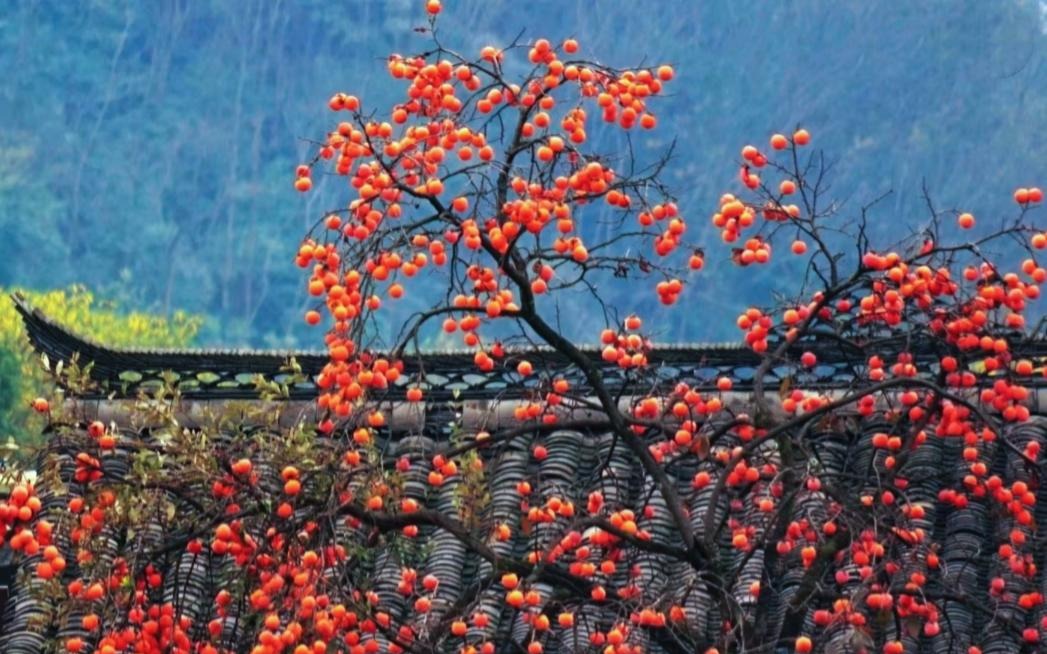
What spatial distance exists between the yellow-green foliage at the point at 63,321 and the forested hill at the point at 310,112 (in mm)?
3377

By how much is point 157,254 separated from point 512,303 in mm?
62465

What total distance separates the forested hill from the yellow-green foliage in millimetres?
3377

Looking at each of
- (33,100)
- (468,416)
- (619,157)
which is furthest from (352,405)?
(33,100)

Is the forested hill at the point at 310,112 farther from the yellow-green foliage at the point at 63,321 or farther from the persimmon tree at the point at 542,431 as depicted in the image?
the persimmon tree at the point at 542,431

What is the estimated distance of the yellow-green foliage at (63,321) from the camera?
52.2 m

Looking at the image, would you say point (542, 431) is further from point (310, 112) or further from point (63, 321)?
point (310, 112)

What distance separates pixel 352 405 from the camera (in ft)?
22.7

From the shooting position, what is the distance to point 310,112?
2852 inches

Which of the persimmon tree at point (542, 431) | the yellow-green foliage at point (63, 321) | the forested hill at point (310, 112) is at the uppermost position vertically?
the forested hill at point (310, 112)

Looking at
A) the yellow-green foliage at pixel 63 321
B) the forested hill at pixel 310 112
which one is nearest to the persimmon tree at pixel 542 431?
the yellow-green foliage at pixel 63 321

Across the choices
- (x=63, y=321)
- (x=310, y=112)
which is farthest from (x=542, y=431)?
(x=310, y=112)

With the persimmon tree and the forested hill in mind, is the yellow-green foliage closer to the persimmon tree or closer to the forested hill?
the forested hill

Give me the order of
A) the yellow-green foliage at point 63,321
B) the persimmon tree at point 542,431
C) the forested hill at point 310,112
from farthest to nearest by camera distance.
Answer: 1. the forested hill at point 310,112
2. the yellow-green foliage at point 63,321
3. the persimmon tree at point 542,431

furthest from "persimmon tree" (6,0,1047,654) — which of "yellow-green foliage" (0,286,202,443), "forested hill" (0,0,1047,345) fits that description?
"forested hill" (0,0,1047,345)
